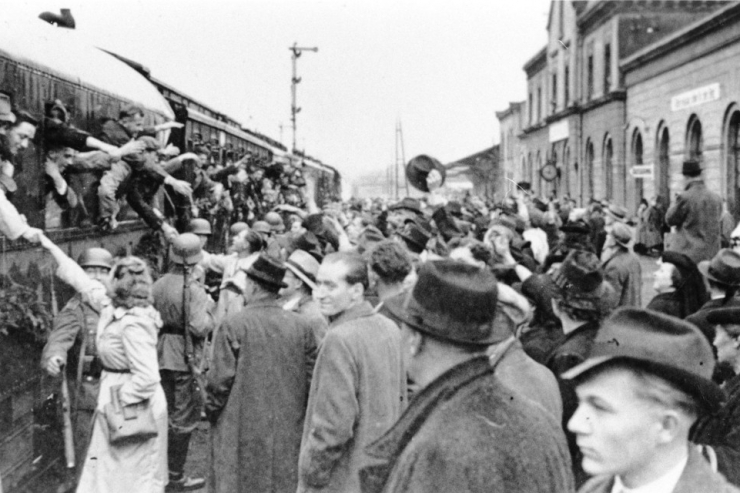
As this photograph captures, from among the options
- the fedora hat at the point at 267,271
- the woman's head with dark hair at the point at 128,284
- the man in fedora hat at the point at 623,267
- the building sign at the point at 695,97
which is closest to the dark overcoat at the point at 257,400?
the fedora hat at the point at 267,271

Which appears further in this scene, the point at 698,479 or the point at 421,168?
the point at 421,168

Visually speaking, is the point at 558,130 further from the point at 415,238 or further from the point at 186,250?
the point at 186,250

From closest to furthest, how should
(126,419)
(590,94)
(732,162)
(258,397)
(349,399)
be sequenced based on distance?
(349,399) < (258,397) < (126,419) < (732,162) < (590,94)

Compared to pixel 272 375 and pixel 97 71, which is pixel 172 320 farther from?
pixel 97 71

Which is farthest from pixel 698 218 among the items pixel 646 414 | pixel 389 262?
pixel 646 414

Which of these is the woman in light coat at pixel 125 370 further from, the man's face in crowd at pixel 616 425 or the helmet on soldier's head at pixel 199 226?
the man's face in crowd at pixel 616 425

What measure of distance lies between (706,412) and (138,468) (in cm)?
403

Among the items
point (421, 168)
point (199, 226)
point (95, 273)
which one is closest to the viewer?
point (95, 273)

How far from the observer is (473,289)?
2.86m

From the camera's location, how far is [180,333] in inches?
273

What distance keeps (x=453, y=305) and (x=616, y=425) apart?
2.19ft

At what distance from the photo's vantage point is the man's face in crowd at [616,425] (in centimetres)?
231

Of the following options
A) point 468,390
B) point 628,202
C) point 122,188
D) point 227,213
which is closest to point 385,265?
point 468,390

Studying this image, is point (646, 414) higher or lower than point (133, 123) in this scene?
lower
